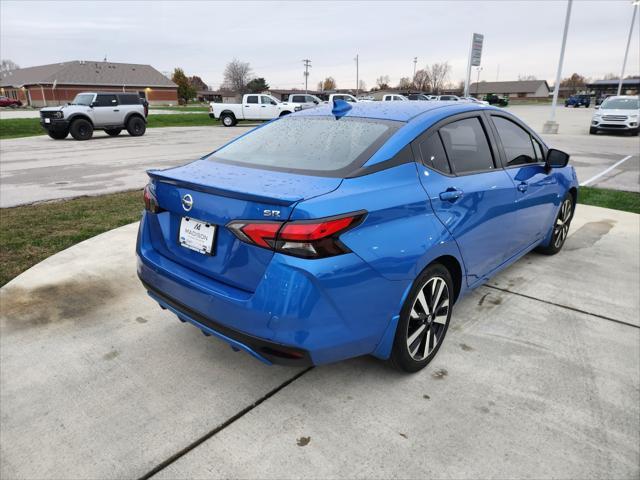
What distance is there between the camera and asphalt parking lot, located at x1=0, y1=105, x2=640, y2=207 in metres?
8.39

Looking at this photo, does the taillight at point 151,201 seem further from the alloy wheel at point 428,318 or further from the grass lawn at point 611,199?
the grass lawn at point 611,199

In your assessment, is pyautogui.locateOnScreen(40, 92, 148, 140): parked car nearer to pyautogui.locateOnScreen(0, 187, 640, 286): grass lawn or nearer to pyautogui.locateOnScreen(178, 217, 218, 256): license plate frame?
pyautogui.locateOnScreen(0, 187, 640, 286): grass lawn

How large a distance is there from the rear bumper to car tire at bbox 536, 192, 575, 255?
10.0ft

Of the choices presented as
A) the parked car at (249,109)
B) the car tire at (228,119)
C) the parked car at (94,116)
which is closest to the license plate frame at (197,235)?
the parked car at (94,116)

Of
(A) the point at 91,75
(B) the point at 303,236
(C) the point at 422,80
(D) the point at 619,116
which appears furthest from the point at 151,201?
(C) the point at 422,80

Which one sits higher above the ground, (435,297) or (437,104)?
(437,104)

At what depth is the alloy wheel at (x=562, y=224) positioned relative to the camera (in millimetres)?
4730

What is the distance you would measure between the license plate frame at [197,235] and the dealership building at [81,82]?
233 feet

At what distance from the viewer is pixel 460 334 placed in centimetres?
323

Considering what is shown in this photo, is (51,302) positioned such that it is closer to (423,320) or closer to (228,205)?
(228,205)

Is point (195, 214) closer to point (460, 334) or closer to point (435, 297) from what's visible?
point (435, 297)

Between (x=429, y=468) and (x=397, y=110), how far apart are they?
2142 millimetres


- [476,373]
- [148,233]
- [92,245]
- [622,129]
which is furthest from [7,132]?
[622,129]

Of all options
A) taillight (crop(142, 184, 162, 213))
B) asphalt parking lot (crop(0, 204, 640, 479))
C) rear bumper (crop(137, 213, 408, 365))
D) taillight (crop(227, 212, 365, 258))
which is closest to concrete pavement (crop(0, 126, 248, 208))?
asphalt parking lot (crop(0, 204, 640, 479))
